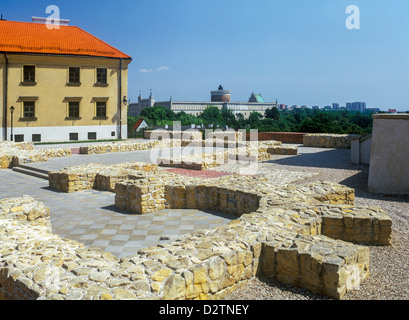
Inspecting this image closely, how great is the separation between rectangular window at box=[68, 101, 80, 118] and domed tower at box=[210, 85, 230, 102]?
132895 mm

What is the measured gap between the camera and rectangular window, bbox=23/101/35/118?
2902 cm

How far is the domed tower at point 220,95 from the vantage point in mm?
161500

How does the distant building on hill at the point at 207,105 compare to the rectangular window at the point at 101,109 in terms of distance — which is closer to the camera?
the rectangular window at the point at 101,109

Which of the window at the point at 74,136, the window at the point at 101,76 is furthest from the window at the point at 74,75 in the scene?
the window at the point at 74,136

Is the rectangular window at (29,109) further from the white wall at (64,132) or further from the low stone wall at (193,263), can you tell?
the low stone wall at (193,263)

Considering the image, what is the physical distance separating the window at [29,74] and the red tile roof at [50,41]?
1232 mm

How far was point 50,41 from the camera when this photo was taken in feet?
100

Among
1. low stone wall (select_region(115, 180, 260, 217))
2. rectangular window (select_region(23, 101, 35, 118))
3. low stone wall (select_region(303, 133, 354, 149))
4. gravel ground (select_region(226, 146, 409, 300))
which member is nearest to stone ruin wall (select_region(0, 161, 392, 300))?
gravel ground (select_region(226, 146, 409, 300))

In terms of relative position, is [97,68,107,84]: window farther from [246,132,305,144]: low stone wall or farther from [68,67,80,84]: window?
[246,132,305,144]: low stone wall

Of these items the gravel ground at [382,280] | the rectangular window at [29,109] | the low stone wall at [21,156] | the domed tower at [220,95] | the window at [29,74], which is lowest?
the gravel ground at [382,280]

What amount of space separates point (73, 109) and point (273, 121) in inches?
3807

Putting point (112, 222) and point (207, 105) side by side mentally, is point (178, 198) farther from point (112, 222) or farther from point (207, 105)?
point (207, 105)

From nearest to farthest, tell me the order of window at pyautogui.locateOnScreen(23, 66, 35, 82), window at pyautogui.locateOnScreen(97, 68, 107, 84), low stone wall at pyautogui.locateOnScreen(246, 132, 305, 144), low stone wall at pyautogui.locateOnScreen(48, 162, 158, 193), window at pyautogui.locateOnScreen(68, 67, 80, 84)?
low stone wall at pyautogui.locateOnScreen(48, 162, 158, 193) < window at pyautogui.locateOnScreen(23, 66, 35, 82) < low stone wall at pyautogui.locateOnScreen(246, 132, 305, 144) < window at pyautogui.locateOnScreen(68, 67, 80, 84) < window at pyautogui.locateOnScreen(97, 68, 107, 84)
